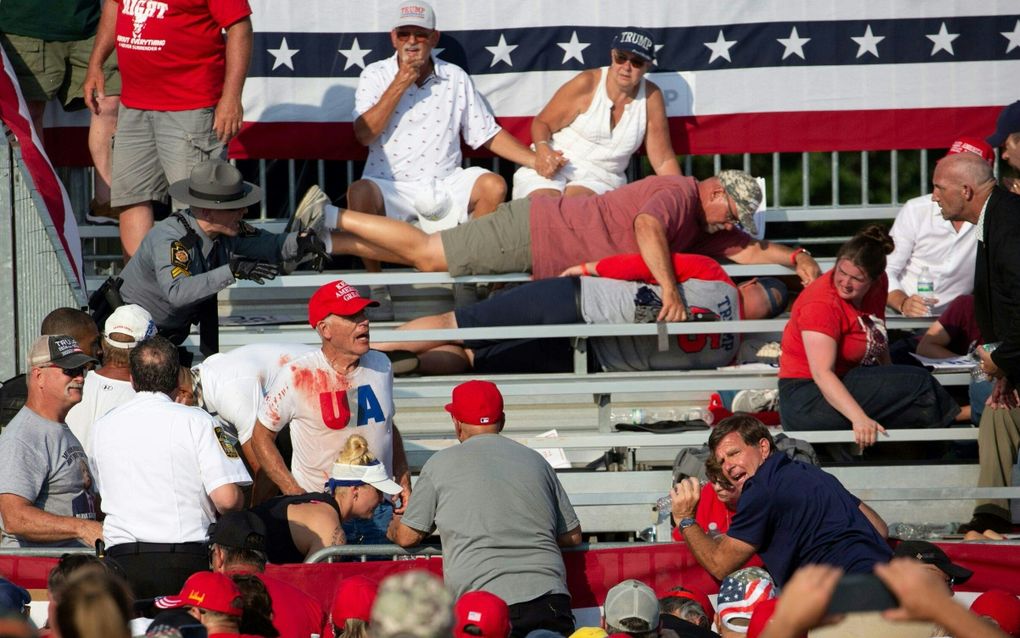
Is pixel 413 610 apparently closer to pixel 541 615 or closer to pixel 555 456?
pixel 541 615

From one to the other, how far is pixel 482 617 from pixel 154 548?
4.84 feet

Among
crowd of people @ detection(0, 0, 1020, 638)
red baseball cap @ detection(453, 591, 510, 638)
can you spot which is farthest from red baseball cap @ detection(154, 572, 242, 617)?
red baseball cap @ detection(453, 591, 510, 638)

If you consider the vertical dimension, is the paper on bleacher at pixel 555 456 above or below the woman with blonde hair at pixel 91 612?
below

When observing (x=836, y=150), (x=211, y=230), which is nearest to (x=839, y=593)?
(x=211, y=230)

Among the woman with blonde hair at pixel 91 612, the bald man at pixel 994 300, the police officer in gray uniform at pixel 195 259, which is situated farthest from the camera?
the police officer in gray uniform at pixel 195 259

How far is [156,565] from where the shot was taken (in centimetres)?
537

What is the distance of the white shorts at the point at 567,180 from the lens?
848 centimetres

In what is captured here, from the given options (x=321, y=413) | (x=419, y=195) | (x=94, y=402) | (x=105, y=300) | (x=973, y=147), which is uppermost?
(x=973, y=147)

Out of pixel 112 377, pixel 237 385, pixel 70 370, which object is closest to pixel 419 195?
pixel 237 385

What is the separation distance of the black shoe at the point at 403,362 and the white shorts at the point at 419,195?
95cm

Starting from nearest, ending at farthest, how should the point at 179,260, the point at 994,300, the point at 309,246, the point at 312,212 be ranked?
the point at 994,300 < the point at 179,260 < the point at 309,246 < the point at 312,212

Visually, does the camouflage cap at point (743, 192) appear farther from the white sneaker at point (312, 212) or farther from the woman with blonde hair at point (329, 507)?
the woman with blonde hair at point (329, 507)

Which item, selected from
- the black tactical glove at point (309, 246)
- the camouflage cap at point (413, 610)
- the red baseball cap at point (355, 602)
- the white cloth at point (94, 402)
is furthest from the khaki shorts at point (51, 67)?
the camouflage cap at point (413, 610)

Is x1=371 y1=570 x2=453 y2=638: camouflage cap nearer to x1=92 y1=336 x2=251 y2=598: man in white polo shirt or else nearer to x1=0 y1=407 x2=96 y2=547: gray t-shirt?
x1=92 y1=336 x2=251 y2=598: man in white polo shirt
